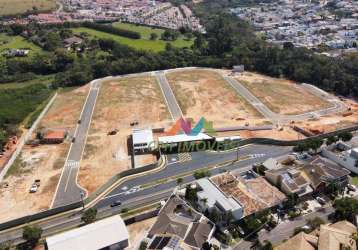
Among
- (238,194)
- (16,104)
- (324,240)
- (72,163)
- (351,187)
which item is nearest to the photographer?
(324,240)

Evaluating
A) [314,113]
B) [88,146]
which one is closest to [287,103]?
[314,113]

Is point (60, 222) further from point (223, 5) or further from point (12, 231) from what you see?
point (223, 5)

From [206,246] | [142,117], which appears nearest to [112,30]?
[142,117]

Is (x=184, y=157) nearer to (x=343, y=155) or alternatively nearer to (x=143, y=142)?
(x=143, y=142)

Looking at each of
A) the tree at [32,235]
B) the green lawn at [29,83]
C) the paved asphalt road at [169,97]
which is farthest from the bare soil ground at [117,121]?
the green lawn at [29,83]

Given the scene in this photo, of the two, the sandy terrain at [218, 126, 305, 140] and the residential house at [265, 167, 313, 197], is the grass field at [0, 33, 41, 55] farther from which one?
the residential house at [265, 167, 313, 197]

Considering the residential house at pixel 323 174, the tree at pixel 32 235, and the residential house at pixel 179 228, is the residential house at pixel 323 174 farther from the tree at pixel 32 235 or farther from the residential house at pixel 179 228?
the tree at pixel 32 235
